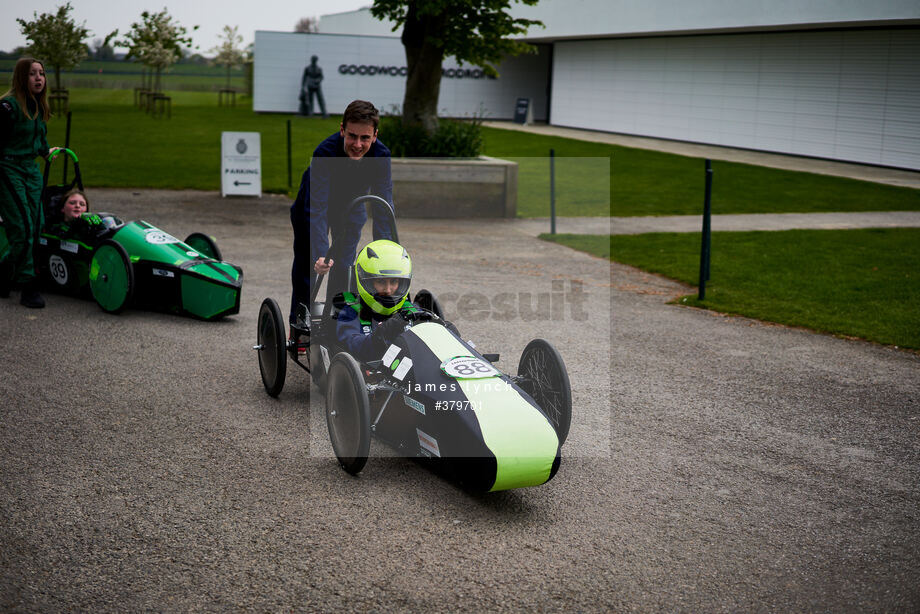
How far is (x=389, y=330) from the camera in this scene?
5086 mm

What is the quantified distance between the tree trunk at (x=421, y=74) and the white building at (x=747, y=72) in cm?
1100

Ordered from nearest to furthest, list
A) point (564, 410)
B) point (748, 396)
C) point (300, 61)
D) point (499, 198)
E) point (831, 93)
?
1. point (564, 410)
2. point (748, 396)
3. point (499, 198)
4. point (831, 93)
5. point (300, 61)

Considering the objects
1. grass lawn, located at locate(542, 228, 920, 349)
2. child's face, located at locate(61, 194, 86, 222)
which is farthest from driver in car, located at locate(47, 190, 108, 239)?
grass lawn, located at locate(542, 228, 920, 349)

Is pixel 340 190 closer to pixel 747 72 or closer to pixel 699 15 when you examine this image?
pixel 747 72

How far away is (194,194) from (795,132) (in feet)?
63.8

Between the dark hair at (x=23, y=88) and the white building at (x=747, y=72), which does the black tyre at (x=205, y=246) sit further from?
the white building at (x=747, y=72)

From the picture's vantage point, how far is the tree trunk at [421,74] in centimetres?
1614

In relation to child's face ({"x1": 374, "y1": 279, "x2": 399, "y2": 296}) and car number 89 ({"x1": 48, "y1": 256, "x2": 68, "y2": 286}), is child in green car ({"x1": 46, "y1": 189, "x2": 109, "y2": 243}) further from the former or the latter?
child's face ({"x1": 374, "y1": 279, "x2": 399, "y2": 296})

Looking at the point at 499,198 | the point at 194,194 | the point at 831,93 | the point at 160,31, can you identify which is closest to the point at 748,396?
the point at 499,198

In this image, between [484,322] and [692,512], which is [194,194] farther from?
[692,512]

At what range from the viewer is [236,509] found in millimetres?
4324

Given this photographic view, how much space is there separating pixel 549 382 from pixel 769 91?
2519cm

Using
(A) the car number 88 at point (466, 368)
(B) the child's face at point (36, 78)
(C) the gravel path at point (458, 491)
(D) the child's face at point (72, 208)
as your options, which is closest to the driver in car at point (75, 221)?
(D) the child's face at point (72, 208)

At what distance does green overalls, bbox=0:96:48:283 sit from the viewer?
750 centimetres
